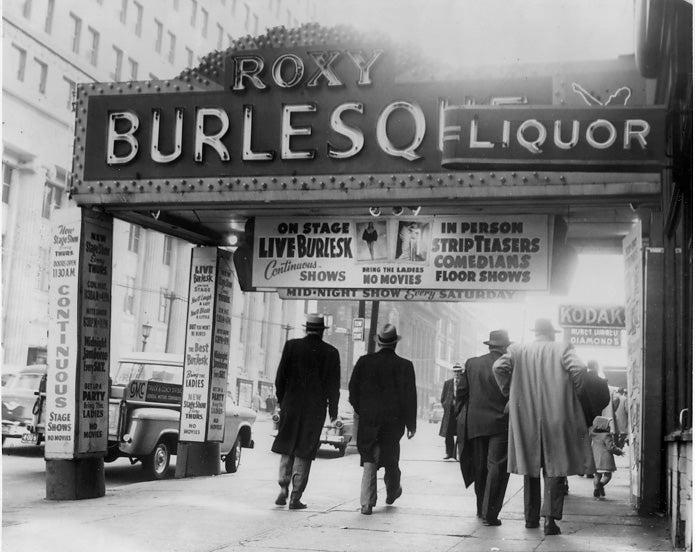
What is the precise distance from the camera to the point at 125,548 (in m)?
6.36

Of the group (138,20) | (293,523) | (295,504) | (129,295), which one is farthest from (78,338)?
(129,295)

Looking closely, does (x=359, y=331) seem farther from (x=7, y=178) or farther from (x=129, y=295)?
(x=129, y=295)

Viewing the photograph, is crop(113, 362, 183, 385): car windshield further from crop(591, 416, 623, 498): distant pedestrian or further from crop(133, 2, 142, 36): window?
crop(591, 416, 623, 498): distant pedestrian

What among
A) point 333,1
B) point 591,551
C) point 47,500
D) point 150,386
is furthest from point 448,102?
point 150,386

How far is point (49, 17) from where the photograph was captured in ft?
31.4

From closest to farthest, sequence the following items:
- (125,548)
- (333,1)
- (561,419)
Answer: (125,548)
(561,419)
(333,1)

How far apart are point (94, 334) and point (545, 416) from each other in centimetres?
473

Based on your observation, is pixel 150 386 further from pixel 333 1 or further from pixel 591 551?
pixel 591 551

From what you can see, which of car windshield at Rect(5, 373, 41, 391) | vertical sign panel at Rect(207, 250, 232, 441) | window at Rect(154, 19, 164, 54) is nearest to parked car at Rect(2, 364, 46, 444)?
car windshield at Rect(5, 373, 41, 391)

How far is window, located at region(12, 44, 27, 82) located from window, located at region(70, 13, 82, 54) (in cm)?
88

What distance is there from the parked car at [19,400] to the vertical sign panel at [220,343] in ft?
11.2

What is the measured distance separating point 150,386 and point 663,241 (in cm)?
757

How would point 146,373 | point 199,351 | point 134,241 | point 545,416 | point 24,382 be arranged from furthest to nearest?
1. point 134,241
2. point 24,382
3. point 146,373
4. point 199,351
5. point 545,416

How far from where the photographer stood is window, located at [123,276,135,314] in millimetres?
39125
